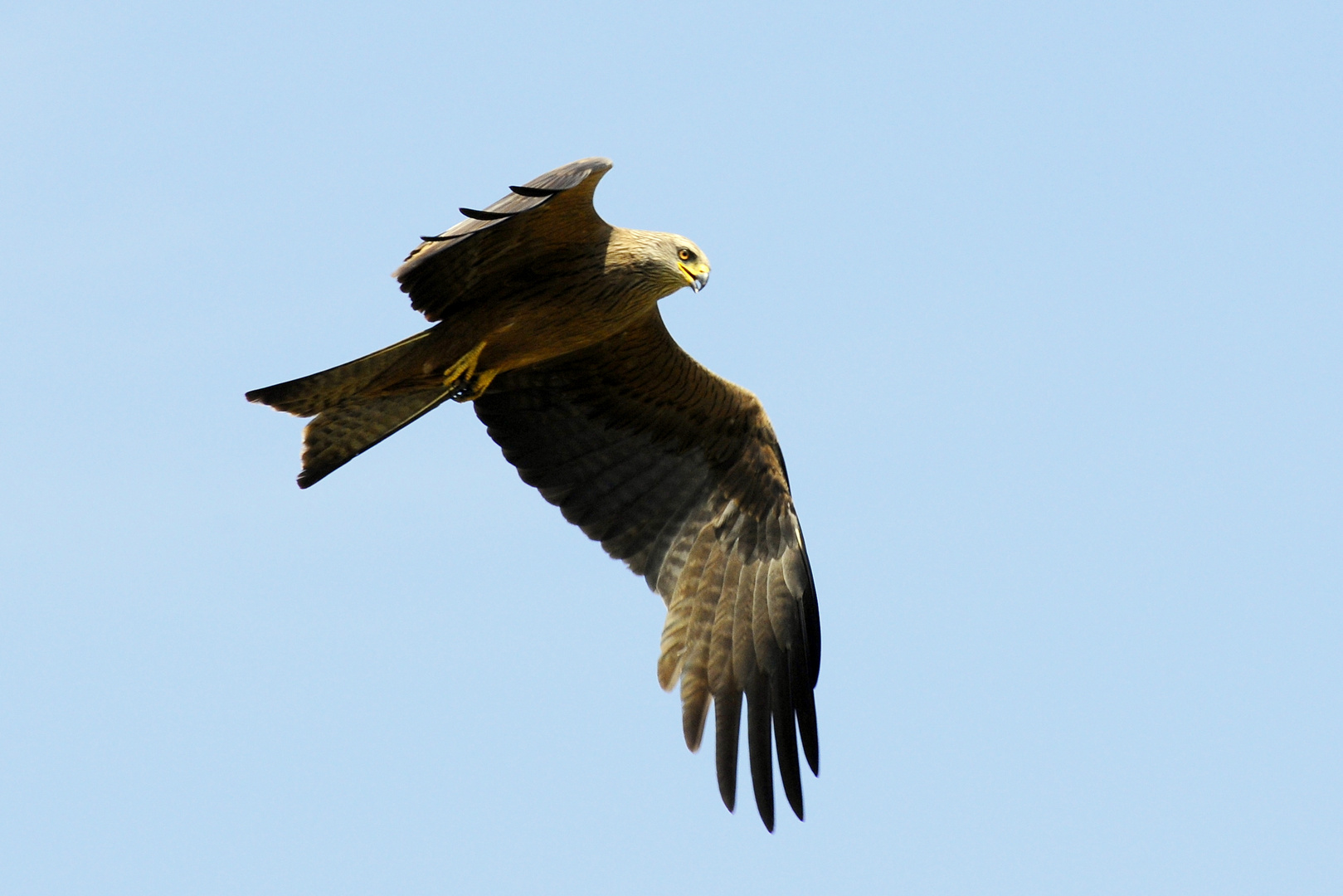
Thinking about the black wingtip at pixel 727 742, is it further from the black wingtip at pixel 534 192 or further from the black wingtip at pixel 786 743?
the black wingtip at pixel 534 192

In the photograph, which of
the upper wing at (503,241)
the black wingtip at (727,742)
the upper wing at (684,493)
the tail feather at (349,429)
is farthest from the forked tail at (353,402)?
the black wingtip at (727,742)

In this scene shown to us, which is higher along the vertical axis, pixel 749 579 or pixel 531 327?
pixel 531 327

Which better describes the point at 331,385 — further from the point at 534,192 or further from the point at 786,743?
the point at 786,743

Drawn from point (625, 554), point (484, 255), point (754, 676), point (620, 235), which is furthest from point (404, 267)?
point (754, 676)

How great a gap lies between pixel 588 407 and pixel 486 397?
706 millimetres

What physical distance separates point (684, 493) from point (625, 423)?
2.14 ft

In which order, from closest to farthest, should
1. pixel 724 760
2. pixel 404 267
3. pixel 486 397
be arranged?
1. pixel 404 267
2. pixel 724 760
3. pixel 486 397

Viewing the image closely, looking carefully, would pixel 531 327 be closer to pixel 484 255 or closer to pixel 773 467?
pixel 484 255

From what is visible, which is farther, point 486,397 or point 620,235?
point 486,397

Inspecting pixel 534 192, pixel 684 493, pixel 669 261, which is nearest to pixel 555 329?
pixel 669 261

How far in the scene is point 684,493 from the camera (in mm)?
Answer: 11188

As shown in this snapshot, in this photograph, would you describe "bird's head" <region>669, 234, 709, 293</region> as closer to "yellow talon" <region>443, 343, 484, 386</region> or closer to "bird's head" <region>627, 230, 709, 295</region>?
"bird's head" <region>627, 230, 709, 295</region>

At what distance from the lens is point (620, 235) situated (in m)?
9.51

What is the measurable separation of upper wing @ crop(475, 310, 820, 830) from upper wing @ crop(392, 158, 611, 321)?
4.03 feet
